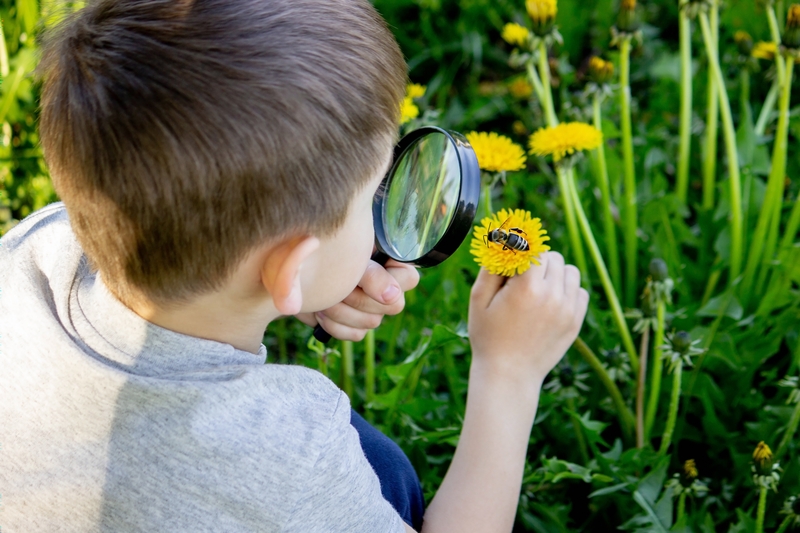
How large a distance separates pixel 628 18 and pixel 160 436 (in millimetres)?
1362

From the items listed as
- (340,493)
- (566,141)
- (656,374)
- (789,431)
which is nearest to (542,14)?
(566,141)

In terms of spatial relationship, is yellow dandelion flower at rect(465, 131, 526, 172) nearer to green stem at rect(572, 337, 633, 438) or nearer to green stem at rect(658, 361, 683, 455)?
green stem at rect(572, 337, 633, 438)


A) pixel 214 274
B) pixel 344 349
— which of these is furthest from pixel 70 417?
pixel 344 349

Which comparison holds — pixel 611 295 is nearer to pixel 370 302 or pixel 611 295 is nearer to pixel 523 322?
pixel 523 322

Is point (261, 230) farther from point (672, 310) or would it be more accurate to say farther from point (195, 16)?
point (672, 310)

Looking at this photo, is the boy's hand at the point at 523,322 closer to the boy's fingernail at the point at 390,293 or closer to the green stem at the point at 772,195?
the boy's fingernail at the point at 390,293

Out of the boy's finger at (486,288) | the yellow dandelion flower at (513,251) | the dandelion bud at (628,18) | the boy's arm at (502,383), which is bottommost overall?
the boy's arm at (502,383)

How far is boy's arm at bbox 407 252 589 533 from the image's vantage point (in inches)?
45.1

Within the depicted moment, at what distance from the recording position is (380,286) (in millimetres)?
1208

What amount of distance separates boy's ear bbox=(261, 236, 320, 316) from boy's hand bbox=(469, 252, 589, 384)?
1.31ft

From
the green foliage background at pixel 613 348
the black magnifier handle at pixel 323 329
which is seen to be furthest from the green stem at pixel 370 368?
the black magnifier handle at pixel 323 329

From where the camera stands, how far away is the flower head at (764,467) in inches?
50.8

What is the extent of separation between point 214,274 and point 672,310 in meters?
1.10

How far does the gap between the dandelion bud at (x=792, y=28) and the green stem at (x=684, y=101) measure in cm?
21
